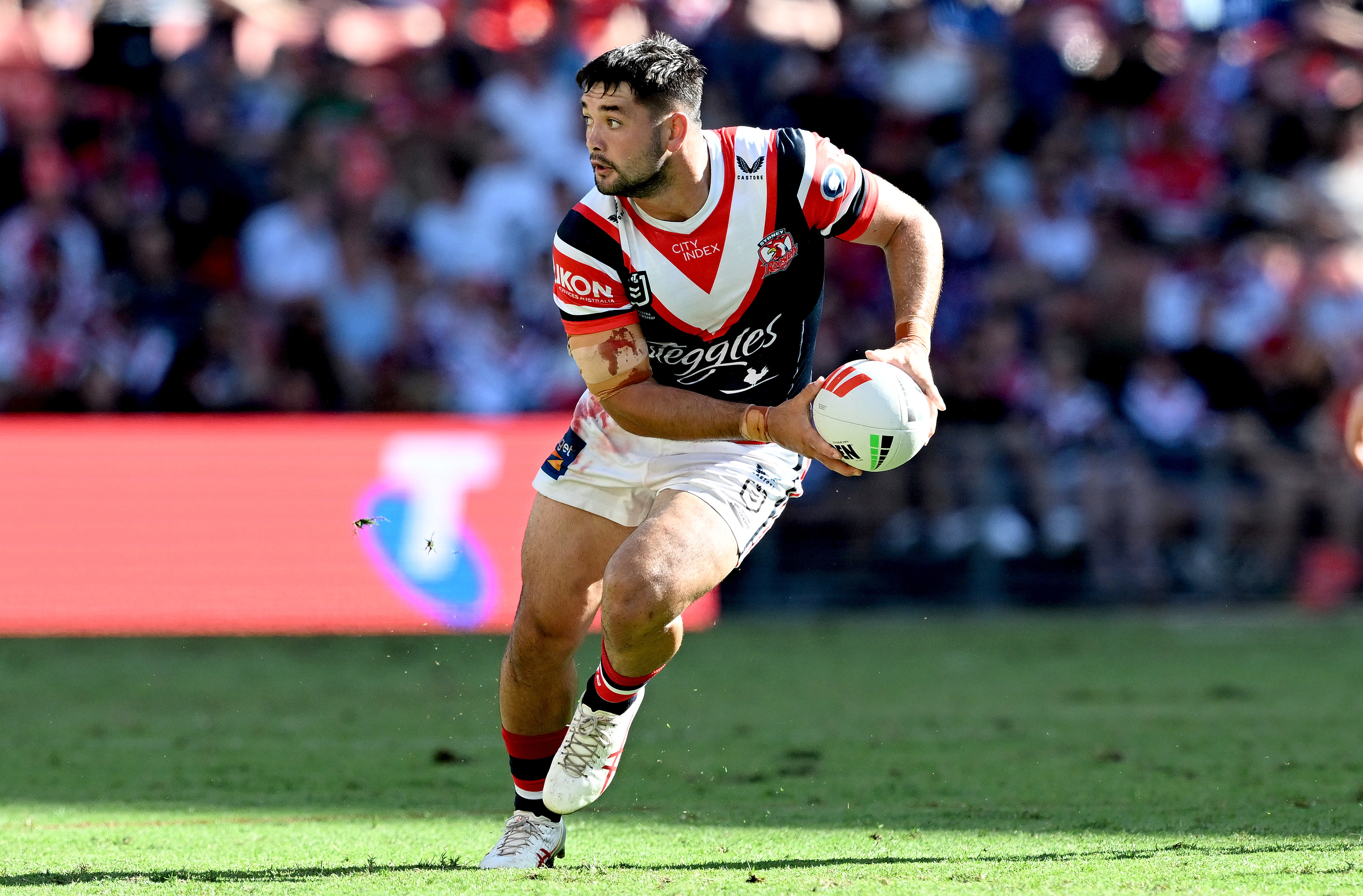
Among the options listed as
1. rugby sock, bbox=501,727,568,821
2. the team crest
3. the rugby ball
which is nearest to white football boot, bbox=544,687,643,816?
rugby sock, bbox=501,727,568,821

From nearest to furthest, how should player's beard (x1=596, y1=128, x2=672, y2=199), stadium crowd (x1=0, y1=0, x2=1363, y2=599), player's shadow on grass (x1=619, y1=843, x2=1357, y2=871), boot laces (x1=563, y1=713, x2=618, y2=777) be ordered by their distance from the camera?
player's shadow on grass (x1=619, y1=843, x2=1357, y2=871)
player's beard (x1=596, y1=128, x2=672, y2=199)
boot laces (x1=563, y1=713, x2=618, y2=777)
stadium crowd (x1=0, y1=0, x2=1363, y2=599)

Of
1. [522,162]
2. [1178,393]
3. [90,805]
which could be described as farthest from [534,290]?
[90,805]

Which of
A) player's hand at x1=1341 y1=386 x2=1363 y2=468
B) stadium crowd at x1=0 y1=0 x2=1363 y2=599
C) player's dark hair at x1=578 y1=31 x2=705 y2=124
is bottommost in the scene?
stadium crowd at x1=0 y1=0 x2=1363 y2=599

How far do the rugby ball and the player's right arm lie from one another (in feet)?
1.01

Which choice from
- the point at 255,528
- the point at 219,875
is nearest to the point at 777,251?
the point at 219,875

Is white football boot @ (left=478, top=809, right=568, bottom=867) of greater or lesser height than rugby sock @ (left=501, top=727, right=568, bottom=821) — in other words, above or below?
below

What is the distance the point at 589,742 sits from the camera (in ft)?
17.6

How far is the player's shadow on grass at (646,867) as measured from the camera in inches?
198

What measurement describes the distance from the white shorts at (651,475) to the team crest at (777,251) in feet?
1.95

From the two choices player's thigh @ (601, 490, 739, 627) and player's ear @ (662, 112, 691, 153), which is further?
player's ear @ (662, 112, 691, 153)

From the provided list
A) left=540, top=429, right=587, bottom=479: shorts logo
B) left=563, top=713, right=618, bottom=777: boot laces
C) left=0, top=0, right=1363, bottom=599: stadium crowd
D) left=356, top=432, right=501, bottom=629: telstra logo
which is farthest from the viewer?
left=0, top=0, right=1363, bottom=599: stadium crowd

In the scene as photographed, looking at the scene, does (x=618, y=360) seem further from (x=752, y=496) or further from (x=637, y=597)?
(x=637, y=597)

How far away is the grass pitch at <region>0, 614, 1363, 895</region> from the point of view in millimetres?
5094

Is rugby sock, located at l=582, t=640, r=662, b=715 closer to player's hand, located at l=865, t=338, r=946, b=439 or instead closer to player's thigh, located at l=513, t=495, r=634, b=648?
player's thigh, located at l=513, t=495, r=634, b=648
